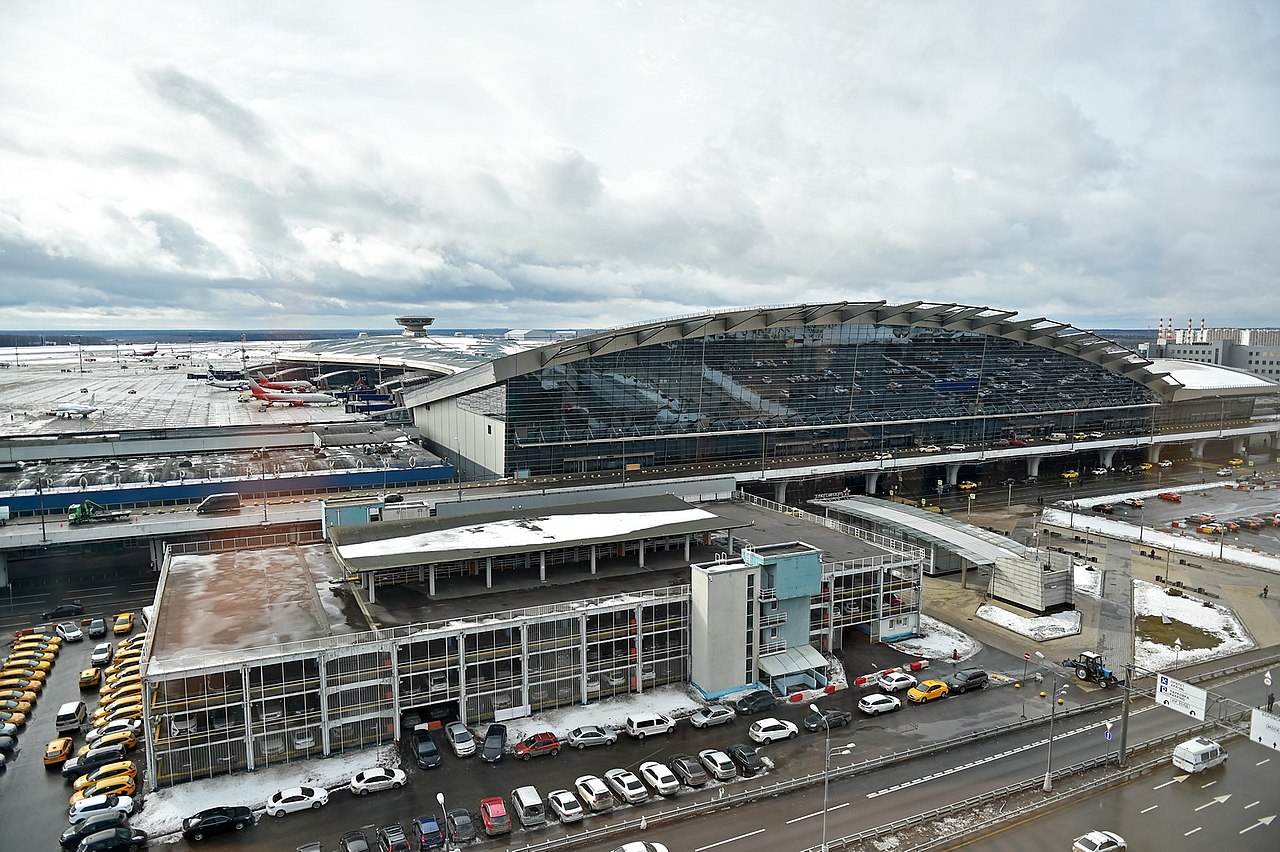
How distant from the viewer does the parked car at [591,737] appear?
30141mm

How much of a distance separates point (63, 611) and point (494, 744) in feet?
102

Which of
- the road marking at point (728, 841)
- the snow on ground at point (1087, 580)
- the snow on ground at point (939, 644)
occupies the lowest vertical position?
the snow on ground at point (1087, 580)

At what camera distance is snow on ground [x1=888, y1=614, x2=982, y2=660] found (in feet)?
130

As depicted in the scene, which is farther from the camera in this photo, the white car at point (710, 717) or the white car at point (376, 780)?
the white car at point (710, 717)

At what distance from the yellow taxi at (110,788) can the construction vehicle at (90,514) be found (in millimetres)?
28444

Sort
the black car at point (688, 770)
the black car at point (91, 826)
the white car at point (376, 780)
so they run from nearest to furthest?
the black car at point (91, 826) → the white car at point (376, 780) → the black car at point (688, 770)

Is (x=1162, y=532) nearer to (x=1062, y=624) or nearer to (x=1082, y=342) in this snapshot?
(x=1062, y=624)

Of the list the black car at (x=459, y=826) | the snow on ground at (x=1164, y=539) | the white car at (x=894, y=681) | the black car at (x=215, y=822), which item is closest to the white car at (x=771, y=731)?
the white car at (x=894, y=681)

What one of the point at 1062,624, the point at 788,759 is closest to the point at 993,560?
the point at 1062,624

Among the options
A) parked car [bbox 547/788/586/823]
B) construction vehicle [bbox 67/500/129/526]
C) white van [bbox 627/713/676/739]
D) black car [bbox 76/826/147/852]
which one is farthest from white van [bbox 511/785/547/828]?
construction vehicle [bbox 67/500/129/526]

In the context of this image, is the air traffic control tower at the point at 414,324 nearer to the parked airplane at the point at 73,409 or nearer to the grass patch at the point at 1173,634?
the parked airplane at the point at 73,409

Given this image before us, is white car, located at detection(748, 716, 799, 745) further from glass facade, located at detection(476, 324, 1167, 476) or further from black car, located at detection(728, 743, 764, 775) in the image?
glass facade, located at detection(476, 324, 1167, 476)

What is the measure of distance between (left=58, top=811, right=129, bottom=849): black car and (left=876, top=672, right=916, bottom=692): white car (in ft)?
97.8

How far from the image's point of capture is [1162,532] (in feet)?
206
